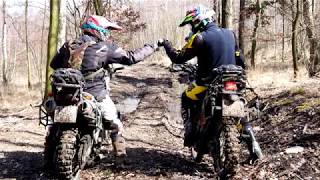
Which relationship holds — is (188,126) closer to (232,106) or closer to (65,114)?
(232,106)

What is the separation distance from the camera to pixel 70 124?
5527 millimetres

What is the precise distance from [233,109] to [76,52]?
81.9 inches

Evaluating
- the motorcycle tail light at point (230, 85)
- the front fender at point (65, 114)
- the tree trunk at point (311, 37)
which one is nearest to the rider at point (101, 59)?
the front fender at point (65, 114)

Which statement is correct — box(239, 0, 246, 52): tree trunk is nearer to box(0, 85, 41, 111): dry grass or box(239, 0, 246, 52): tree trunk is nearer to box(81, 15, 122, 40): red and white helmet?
box(0, 85, 41, 111): dry grass

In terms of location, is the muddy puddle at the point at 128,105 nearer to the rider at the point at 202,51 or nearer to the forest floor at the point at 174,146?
the forest floor at the point at 174,146

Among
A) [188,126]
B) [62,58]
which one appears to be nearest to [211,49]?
[188,126]

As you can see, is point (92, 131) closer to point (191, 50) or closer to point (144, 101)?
point (191, 50)

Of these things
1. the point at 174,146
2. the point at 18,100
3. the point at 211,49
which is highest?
the point at 211,49

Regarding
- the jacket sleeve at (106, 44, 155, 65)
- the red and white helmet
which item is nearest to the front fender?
the jacket sleeve at (106, 44, 155, 65)

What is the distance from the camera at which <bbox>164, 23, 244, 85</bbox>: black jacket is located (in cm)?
602

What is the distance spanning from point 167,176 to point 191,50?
5.45 feet

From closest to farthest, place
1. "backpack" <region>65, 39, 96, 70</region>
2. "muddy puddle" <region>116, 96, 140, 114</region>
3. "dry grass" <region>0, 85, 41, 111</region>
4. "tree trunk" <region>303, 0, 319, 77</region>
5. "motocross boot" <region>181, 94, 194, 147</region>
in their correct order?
1. "backpack" <region>65, 39, 96, 70</region>
2. "motocross boot" <region>181, 94, 194, 147</region>
3. "muddy puddle" <region>116, 96, 140, 114</region>
4. "tree trunk" <region>303, 0, 319, 77</region>
5. "dry grass" <region>0, 85, 41, 111</region>

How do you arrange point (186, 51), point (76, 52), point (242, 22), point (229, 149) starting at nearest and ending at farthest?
point (229, 149) < point (76, 52) < point (186, 51) < point (242, 22)

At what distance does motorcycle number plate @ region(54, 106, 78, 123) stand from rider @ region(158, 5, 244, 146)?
5.80 feet
